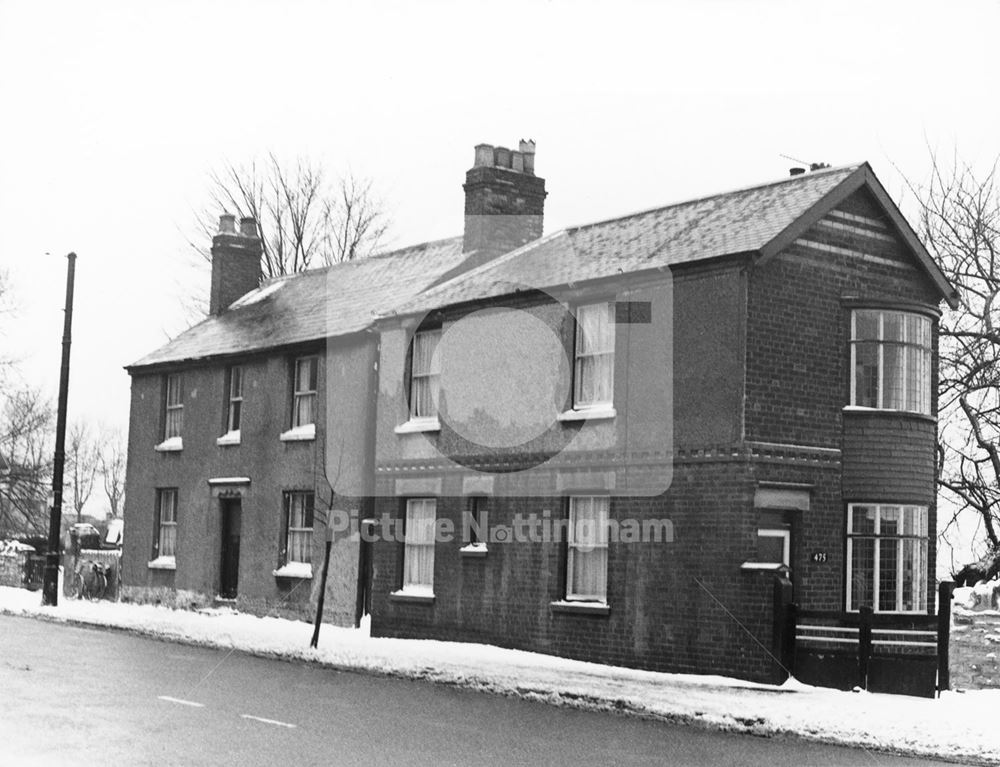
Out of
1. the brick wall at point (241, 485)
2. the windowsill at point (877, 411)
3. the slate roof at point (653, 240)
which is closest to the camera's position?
the slate roof at point (653, 240)

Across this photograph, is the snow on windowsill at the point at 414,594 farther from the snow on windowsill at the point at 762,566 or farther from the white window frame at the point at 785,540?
the snow on windowsill at the point at 762,566

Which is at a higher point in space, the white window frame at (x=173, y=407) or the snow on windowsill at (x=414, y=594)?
the white window frame at (x=173, y=407)

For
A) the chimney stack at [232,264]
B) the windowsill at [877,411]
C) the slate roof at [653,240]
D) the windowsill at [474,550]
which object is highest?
the chimney stack at [232,264]

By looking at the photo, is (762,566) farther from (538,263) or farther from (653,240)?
(538,263)

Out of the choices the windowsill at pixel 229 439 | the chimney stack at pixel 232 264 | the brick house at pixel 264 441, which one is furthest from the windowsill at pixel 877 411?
the chimney stack at pixel 232 264

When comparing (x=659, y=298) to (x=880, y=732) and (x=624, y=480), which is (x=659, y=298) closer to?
(x=624, y=480)

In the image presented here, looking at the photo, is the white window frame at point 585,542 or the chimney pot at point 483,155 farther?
the chimney pot at point 483,155

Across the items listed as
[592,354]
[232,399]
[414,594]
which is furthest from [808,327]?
[232,399]

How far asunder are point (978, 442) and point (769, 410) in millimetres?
12025

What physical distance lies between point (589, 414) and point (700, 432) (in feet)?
7.74

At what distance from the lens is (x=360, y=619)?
28.0 metres

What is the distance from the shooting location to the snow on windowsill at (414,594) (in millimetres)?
25250

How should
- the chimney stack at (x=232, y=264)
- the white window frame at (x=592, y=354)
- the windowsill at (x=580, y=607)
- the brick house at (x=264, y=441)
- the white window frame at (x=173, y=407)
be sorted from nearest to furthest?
the windowsill at (x=580, y=607) → the white window frame at (x=592, y=354) → the brick house at (x=264, y=441) → the white window frame at (x=173, y=407) → the chimney stack at (x=232, y=264)

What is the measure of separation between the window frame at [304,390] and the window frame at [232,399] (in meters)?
2.55
